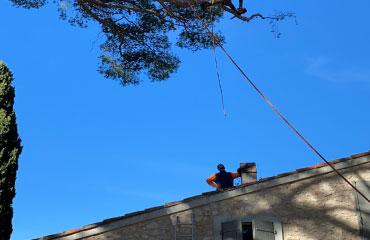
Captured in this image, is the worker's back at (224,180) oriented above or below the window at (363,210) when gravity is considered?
above

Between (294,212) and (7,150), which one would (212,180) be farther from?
Result: (7,150)

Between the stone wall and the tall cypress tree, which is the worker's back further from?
the tall cypress tree

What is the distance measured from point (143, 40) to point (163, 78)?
4.89 feet

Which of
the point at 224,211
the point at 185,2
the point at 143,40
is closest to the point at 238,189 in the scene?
the point at 224,211

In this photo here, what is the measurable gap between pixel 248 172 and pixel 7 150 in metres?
5.86

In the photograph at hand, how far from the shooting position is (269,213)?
1067 cm

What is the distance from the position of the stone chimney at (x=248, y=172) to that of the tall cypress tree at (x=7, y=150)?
18.0 feet

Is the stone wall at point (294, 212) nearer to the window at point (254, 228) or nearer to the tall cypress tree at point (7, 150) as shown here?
the window at point (254, 228)

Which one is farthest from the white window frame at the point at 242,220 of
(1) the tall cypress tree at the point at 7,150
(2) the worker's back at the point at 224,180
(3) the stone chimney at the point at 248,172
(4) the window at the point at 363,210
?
(1) the tall cypress tree at the point at 7,150

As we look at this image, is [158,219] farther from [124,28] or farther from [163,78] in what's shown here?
[124,28]

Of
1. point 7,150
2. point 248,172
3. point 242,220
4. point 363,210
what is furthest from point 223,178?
point 7,150

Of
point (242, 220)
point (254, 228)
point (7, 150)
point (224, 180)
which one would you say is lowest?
point (254, 228)

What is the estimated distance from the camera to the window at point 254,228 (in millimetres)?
10320

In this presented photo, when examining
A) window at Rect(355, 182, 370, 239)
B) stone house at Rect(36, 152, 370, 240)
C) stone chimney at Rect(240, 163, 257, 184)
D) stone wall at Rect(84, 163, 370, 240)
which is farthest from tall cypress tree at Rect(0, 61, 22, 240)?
window at Rect(355, 182, 370, 239)
